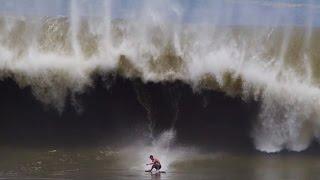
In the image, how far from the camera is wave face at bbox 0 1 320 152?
22.3 meters

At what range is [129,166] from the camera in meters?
20.0

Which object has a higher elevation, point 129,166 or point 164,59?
point 164,59

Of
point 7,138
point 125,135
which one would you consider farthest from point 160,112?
point 7,138

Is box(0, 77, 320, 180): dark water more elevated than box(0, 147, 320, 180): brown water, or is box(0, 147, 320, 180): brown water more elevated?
box(0, 77, 320, 180): dark water

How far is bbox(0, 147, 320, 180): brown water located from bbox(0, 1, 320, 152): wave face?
143cm

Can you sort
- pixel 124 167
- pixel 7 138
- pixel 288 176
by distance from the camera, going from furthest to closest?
pixel 7 138
pixel 124 167
pixel 288 176

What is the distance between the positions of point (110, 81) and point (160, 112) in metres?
1.81

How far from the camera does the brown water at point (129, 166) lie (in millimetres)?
18306

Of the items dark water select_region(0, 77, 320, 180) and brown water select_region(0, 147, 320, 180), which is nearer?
brown water select_region(0, 147, 320, 180)

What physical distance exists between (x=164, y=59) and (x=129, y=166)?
13.1 ft

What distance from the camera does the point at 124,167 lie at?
19.8m

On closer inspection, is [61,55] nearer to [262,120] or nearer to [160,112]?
[160,112]

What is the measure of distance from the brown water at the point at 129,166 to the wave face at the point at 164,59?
1431mm

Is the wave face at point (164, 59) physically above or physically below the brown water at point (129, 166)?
above
